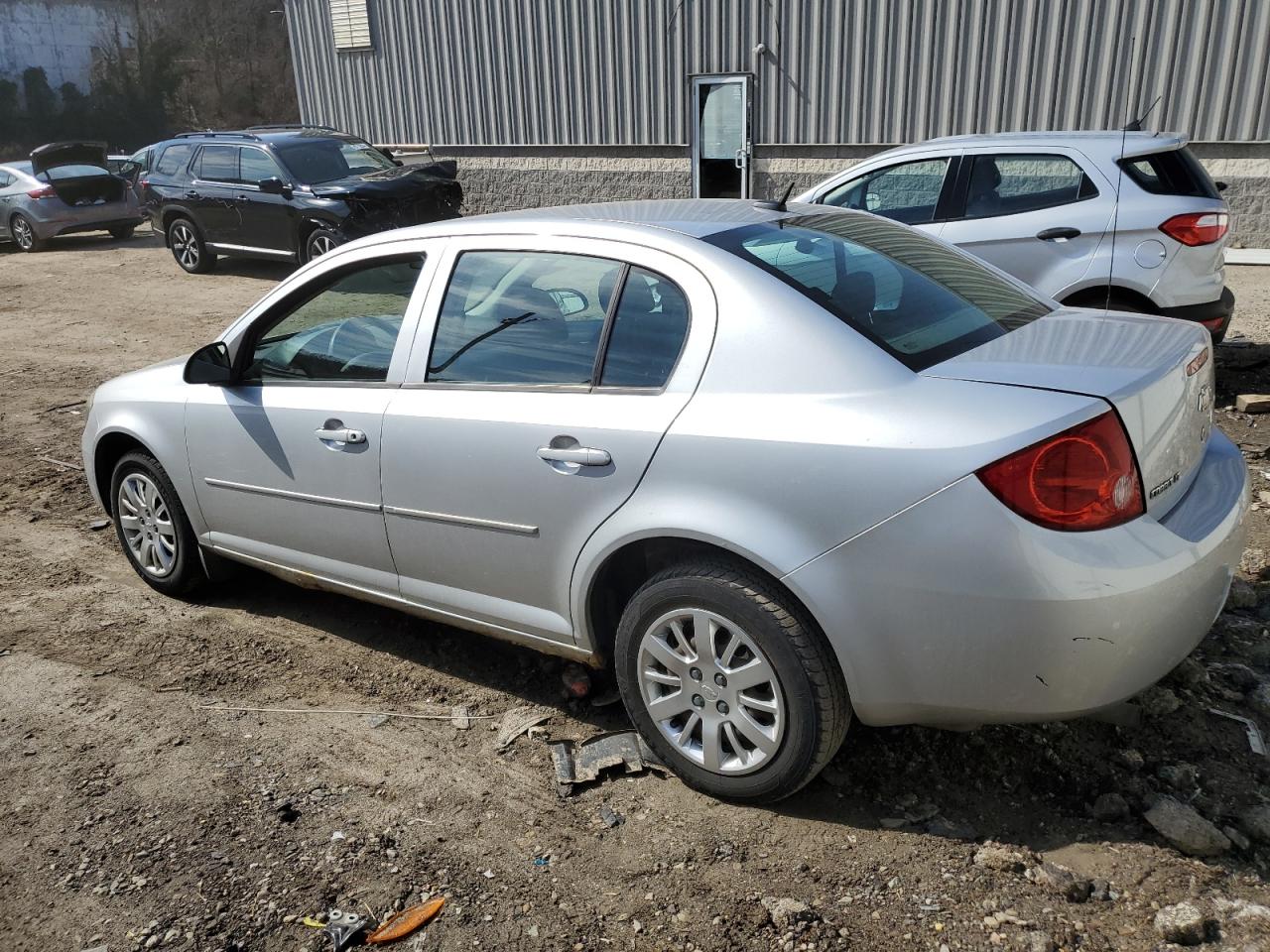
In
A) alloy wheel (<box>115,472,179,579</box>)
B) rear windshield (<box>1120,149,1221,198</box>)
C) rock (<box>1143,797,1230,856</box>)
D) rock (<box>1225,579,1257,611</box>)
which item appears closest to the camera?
rock (<box>1143,797,1230,856</box>)

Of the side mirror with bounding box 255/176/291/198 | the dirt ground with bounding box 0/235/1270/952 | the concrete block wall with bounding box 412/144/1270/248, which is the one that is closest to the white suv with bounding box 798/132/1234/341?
the dirt ground with bounding box 0/235/1270/952

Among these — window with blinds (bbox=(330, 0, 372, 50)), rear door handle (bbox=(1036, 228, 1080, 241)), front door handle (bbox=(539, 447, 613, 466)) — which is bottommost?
front door handle (bbox=(539, 447, 613, 466))

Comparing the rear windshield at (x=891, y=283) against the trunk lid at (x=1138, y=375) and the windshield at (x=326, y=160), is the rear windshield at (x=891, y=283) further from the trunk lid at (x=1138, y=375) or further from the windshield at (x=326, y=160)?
the windshield at (x=326, y=160)

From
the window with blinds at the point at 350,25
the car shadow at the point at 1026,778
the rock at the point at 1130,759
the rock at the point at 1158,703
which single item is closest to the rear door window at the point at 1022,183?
the rock at the point at 1158,703

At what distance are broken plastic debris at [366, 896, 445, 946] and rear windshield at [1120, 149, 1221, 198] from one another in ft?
19.5

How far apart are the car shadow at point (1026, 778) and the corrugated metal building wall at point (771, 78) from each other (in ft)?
36.7

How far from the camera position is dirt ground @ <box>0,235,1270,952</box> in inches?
107

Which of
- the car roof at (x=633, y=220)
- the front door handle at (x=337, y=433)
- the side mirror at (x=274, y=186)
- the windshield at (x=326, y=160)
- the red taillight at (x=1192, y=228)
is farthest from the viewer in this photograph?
the windshield at (x=326, y=160)

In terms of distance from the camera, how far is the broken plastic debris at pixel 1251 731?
3.22m

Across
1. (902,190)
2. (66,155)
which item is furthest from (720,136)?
(66,155)

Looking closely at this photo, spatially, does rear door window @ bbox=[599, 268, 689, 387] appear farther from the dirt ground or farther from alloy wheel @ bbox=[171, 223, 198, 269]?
alloy wheel @ bbox=[171, 223, 198, 269]

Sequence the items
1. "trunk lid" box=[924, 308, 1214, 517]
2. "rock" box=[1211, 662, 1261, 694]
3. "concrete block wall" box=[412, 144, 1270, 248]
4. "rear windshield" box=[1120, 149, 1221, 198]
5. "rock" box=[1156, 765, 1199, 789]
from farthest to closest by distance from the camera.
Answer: "concrete block wall" box=[412, 144, 1270, 248] < "rear windshield" box=[1120, 149, 1221, 198] < "rock" box=[1211, 662, 1261, 694] < "rock" box=[1156, 765, 1199, 789] < "trunk lid" box=[924, 308, 1214, 517]

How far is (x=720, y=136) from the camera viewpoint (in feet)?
50.4

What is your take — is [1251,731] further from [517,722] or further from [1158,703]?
[517,722]
